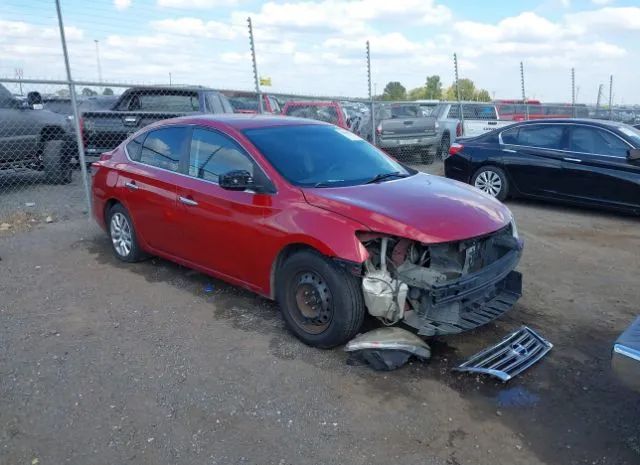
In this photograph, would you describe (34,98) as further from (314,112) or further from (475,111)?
(475,111)

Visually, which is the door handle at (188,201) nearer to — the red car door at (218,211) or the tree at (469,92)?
the red car door at (218,211)

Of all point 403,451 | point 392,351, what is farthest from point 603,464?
point 392,351

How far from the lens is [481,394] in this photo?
11.3ft

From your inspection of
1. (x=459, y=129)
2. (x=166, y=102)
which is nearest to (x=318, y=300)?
(x=166, y=102)

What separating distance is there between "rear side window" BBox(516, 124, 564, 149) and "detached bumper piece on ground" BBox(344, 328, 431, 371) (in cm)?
596

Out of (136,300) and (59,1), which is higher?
(59,1)

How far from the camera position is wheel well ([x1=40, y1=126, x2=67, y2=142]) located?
9.93m

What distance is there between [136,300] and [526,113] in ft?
48.6

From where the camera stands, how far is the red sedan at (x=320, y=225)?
3.68 metres

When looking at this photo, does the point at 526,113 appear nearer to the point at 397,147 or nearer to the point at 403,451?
the point at 397,147

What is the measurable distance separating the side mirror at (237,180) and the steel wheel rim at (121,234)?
2012mm

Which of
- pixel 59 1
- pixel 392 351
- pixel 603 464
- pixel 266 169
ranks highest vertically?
pixel 59 1

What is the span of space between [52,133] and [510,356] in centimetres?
920

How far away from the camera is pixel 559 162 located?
841cm
